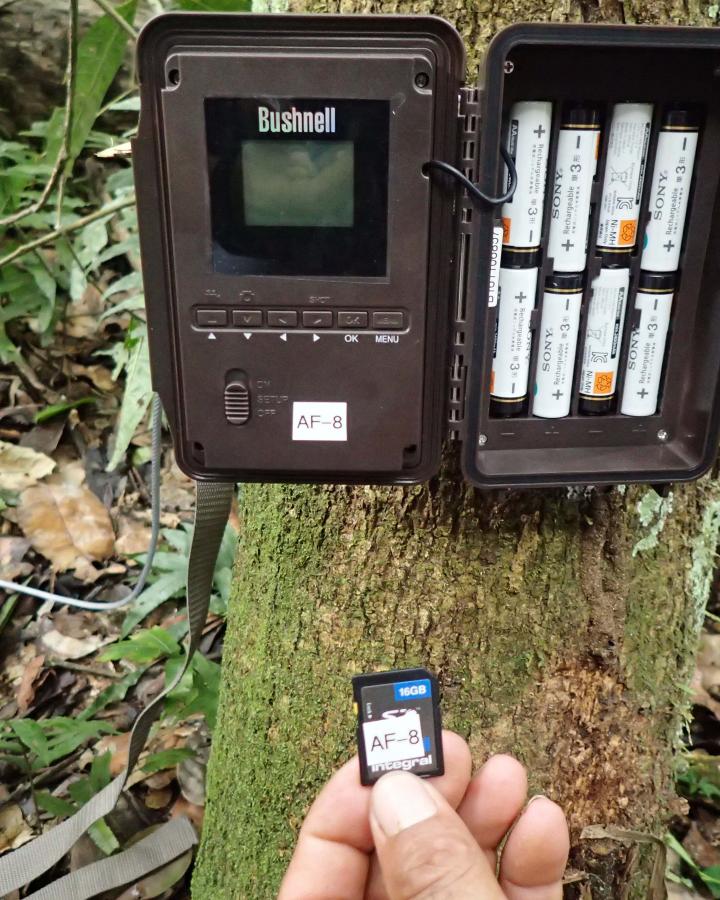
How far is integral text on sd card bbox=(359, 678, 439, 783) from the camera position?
80 centimetres

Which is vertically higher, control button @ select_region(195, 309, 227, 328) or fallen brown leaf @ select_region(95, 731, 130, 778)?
control button @ select_region(195, 309, 227, 328)

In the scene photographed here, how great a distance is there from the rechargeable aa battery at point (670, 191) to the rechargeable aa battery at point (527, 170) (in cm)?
13

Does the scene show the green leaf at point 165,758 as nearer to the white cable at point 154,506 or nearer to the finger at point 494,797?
the white cable at point 154,506

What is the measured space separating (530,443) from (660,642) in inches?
13.3

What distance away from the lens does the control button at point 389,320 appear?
Result: 77 cm

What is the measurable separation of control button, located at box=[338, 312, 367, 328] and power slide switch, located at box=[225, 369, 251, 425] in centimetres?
12

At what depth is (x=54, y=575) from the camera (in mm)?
2068

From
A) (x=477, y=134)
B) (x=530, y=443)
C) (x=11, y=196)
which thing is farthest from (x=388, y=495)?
(x=11, y=196)

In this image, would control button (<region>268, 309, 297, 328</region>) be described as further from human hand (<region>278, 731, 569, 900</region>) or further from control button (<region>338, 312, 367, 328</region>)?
human hand (<region>278, 731, 569, 900</region>)

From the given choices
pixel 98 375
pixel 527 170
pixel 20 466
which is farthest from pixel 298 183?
pixel 98 375

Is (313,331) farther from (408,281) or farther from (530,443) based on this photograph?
(530,443)

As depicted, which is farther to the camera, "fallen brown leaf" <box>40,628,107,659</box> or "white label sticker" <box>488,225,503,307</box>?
"fallen brown leaf" <box>40,628,107,659</box>

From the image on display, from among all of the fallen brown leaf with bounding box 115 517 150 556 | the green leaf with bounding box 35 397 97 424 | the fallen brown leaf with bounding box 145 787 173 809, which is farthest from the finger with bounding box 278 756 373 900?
the green leaf with bounding box 35 397 97 424

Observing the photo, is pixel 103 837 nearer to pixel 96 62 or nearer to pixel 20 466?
pixel 20 466
